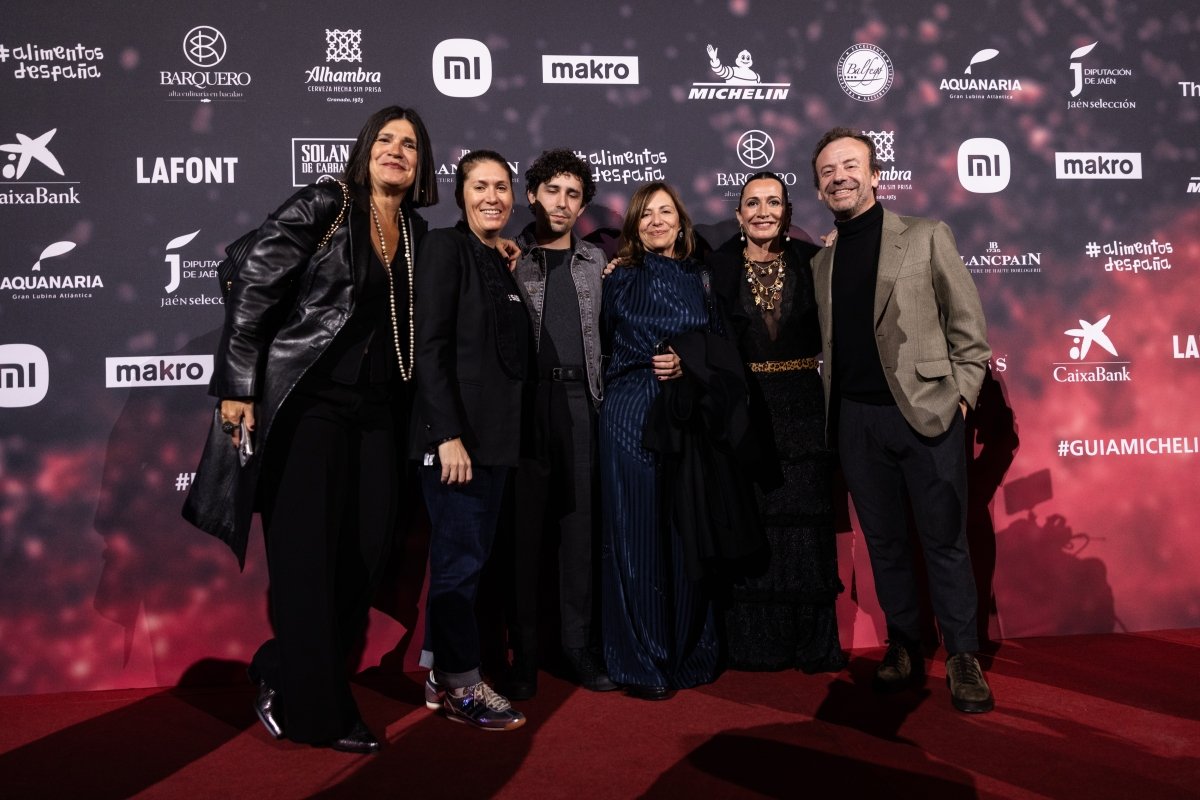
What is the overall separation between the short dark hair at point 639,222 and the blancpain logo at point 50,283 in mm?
2070

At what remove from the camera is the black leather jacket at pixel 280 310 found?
2.51 metres

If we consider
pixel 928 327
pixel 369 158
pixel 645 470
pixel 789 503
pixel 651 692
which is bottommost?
pixel 651 692

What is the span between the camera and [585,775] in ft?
8.09

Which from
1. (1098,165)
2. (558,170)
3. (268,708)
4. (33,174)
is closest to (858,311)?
(558,170)

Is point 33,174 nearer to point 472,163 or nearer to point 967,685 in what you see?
point 472,163

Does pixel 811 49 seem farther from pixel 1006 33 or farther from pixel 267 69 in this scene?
pixel 267 69

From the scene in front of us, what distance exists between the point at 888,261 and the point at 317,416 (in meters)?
1.99

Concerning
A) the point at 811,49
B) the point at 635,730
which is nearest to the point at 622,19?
the point at 811,49

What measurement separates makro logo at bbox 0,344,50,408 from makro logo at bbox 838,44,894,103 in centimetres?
345

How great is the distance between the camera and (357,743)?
262cm

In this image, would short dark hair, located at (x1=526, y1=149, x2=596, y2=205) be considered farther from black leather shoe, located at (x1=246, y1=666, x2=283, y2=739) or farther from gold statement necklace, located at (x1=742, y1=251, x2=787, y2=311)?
black leather shoe, located at (x1=246, y1=666, x2=283, y2=739)

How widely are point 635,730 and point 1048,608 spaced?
2171mm

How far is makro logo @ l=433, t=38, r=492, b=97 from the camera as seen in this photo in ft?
12.1

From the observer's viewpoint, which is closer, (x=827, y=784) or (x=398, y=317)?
(x=827, y=784)
